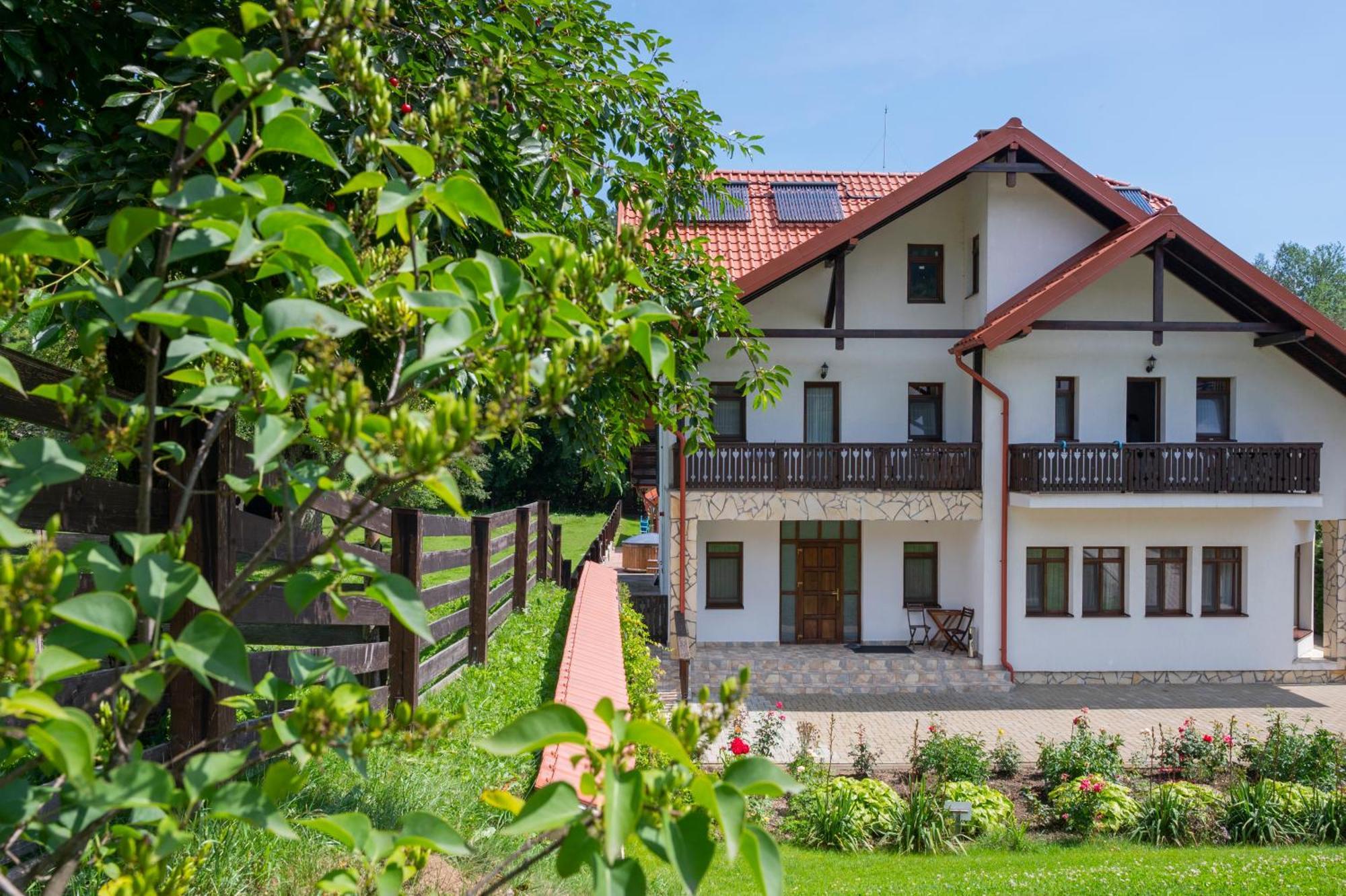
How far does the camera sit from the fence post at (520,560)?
29.4 feet

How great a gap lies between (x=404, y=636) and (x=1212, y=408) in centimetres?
1706

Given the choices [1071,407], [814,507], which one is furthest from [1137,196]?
[814,507]

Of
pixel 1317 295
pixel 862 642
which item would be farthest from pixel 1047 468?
pixel 1317 295

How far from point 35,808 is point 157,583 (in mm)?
395

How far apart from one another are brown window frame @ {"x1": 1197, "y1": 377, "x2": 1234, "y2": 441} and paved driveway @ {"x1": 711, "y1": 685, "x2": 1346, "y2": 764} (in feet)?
14.7

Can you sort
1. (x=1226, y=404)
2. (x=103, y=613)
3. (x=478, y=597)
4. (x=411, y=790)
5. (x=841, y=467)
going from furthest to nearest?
(x=1226, y=404) < (x=841, y=467) < (x=478, y=597) < (x=411, y=790) < (x=103, y=613)

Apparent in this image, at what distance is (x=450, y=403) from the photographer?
1034mm

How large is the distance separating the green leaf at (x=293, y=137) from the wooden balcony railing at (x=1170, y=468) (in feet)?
52.2

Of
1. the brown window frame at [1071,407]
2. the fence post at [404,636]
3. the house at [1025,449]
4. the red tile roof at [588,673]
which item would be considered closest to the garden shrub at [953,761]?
the red tile roof at [588,673]

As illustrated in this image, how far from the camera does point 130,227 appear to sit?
1.03m

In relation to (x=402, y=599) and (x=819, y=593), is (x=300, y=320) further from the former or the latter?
(x=819, y=593)

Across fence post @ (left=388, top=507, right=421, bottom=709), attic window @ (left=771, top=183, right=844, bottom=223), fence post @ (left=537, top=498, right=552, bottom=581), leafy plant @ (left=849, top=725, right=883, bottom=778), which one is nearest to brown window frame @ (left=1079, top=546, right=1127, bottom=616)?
leafy plant @ (left=849, top=725, right=883, bottom=778)

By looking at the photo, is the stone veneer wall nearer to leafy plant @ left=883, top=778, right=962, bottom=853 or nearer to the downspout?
the downspout

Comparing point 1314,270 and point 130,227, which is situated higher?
point 1314,270
